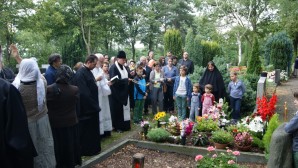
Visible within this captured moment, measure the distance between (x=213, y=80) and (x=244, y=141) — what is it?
3.01 metres

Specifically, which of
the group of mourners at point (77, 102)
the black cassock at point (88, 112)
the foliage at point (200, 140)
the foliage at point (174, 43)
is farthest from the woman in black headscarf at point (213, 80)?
the foliage at point (174, 43)

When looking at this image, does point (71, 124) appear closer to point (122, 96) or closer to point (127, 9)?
point (122, 96)

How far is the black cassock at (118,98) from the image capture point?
8.43 m

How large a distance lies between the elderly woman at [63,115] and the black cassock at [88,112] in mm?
869

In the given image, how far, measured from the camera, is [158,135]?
7273mm

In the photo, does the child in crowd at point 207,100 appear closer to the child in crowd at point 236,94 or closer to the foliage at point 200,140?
the child in crowd at point 236,94

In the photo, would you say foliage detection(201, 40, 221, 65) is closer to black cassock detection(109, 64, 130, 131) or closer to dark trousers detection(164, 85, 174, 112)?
dark trousers detection(164, 85, 174, 112)

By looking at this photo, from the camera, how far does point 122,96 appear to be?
8.48 m

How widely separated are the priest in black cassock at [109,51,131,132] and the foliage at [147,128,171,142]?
1446 millimetres

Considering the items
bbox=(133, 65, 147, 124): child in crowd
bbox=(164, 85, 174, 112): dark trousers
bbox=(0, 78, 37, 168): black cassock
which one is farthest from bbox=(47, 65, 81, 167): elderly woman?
bbox=(164, 85, 174, 112): dark trousers

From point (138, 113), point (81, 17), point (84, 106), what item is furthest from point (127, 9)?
point (84, 106)

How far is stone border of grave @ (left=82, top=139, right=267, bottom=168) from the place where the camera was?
6.42 m

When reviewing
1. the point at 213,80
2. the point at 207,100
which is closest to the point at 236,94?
the point at 213,80

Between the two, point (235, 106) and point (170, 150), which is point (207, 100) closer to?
point (235, 106)
